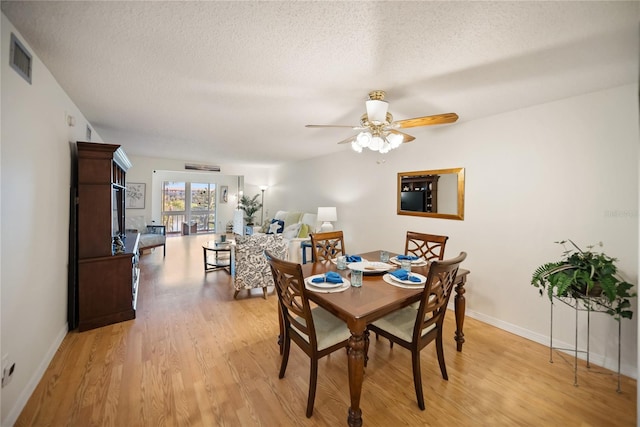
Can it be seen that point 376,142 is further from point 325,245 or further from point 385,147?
point 325,245

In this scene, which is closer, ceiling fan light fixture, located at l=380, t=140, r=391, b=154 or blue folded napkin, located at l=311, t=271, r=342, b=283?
blue folded napkin, located at l=311, t=271, r=342, b=283

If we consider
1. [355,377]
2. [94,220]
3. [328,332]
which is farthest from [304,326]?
[94,220]

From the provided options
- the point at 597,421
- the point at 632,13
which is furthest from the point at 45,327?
the point at 632,13

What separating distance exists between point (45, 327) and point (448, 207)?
13.3 ft

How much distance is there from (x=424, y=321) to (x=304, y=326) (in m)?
0.84

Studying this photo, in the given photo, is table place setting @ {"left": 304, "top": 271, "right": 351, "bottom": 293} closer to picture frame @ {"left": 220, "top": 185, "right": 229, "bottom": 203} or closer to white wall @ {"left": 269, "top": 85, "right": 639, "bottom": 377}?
white wall @ {"left": 269, "top": 85, "right": 639, "bottom": 377}

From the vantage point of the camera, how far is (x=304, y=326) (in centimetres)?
193

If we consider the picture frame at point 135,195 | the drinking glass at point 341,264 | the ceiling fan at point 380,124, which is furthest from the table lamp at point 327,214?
the picture frame at point 135,195

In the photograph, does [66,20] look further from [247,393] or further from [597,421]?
[597,421]

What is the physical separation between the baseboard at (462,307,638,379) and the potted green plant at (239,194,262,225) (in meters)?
6.50

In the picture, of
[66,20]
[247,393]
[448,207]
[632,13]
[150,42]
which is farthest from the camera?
[448,207]

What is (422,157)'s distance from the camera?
365cm

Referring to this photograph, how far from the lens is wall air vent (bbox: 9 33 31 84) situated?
1.67 m

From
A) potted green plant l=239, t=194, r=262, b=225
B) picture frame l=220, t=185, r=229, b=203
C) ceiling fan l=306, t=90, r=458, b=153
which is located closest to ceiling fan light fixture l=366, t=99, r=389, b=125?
ceiling fan l=306, t=90, r=458, b=153
